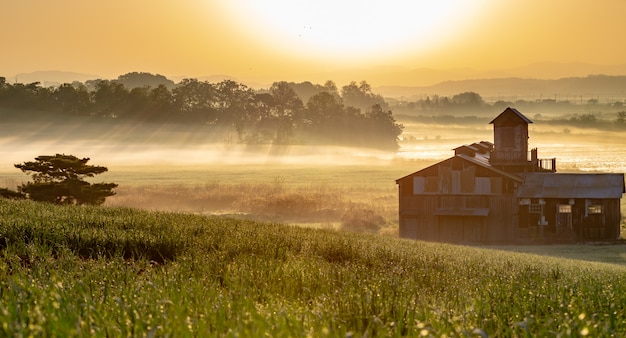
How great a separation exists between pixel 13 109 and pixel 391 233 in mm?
104206

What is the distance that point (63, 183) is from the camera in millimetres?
44906

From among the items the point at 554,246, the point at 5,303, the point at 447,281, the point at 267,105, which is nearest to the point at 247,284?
the point at 5,303

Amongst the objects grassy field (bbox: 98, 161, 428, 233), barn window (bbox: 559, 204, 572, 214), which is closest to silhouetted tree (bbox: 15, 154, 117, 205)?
grassy field (bbox: 98, 161, 428, 233)

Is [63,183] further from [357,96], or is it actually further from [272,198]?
[357,96]

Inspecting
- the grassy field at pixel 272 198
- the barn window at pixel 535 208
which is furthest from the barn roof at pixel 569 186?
the grassy field at pixel 272 198

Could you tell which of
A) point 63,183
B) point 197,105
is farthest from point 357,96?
point 63,183

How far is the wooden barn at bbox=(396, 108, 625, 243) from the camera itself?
56.3m

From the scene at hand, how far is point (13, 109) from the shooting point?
14488 cm

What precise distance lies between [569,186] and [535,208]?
9.86 ft

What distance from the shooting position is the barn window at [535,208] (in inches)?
2234

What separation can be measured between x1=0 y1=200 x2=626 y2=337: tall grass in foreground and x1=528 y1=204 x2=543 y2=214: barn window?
3888 cm

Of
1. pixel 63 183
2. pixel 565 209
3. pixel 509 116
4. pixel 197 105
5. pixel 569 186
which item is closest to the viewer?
pixel 63 183

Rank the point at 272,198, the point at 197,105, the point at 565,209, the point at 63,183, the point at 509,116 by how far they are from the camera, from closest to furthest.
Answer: the point at 63,183
the point at 565,209
the point at 509,116
the point at 272,198
the point at 197,105

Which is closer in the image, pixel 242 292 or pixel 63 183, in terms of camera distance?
pixel 242 292
